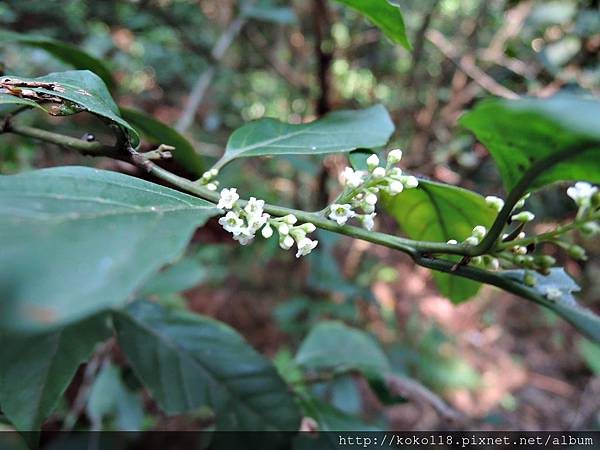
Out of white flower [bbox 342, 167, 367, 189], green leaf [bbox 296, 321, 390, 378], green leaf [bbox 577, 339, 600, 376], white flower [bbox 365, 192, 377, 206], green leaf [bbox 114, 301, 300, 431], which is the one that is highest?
white flower [bbox 342, 167, 367, 189]

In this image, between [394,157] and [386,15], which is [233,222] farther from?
[386,15]

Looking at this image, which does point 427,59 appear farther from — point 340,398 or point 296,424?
point 296,424

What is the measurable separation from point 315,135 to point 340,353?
867 mm

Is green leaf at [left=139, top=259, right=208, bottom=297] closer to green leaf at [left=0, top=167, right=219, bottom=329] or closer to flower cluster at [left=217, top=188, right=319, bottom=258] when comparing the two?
flower cluster at [left=217, top=188, right=319, bottom=258]

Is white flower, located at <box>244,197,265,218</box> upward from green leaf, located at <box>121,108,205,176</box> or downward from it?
upward

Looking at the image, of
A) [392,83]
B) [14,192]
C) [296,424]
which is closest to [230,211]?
[14,192]

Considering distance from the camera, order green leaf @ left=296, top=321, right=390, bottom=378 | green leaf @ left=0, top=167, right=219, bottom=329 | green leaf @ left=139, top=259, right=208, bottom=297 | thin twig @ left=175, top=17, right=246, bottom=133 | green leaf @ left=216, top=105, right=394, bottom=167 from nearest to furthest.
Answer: green leaf @ left=0, top=167, right=219, bottom=329, green leaf @ left=216, top=105, right=394, bottom=167, green leaf @ left=296, top=321, right=390, bottom=378, green leaf @ left=139, top=259, right=208, bottom=297, thin twig @ left=175, top=17, right=246, bottom=133

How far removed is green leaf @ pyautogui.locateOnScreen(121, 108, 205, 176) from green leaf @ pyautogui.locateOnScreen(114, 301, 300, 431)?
42cm

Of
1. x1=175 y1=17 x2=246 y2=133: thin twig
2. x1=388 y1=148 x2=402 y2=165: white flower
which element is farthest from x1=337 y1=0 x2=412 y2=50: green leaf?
x1=175 y1=17 x2=246 y2=133: thin twig

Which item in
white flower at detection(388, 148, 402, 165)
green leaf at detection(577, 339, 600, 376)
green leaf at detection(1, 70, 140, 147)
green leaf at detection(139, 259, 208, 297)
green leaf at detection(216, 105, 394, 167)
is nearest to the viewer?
green leaf at detection(1, 70, 140, 147)

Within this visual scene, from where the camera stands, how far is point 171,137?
0.93m

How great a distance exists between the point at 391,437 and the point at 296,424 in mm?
304

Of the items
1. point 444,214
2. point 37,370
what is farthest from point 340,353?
point 37,370

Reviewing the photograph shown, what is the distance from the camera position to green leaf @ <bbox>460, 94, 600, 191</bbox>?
0.35m
